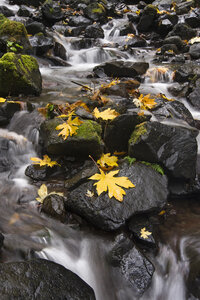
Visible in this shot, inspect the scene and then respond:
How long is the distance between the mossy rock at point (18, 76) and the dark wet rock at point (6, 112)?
658 millimetres

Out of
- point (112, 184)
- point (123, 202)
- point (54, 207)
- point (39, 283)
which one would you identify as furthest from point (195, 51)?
point (39, 283)

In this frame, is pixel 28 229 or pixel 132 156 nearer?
pixel 28 229

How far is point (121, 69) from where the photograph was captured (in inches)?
294

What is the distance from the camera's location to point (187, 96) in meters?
6.23

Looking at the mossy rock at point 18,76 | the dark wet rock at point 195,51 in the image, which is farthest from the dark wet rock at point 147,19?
the mossy rock at point 18,76

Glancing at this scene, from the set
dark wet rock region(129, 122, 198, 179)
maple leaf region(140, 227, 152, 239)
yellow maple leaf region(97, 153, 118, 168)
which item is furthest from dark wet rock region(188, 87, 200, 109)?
maple leaf region(140, 227, 152, 239)

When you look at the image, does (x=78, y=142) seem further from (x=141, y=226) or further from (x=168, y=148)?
(x=141, y=226)

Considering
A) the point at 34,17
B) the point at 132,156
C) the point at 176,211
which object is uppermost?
the point at 34,17

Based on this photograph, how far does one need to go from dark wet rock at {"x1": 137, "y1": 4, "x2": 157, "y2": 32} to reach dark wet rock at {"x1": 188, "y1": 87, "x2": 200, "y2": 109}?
35.6 ft

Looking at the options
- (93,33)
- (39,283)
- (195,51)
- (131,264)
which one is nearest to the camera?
(39,283)

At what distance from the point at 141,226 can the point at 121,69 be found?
5.68m

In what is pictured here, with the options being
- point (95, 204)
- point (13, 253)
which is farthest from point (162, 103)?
point (13, 253)

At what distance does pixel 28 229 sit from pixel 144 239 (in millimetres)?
1323

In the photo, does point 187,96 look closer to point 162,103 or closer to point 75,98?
point 162,103
